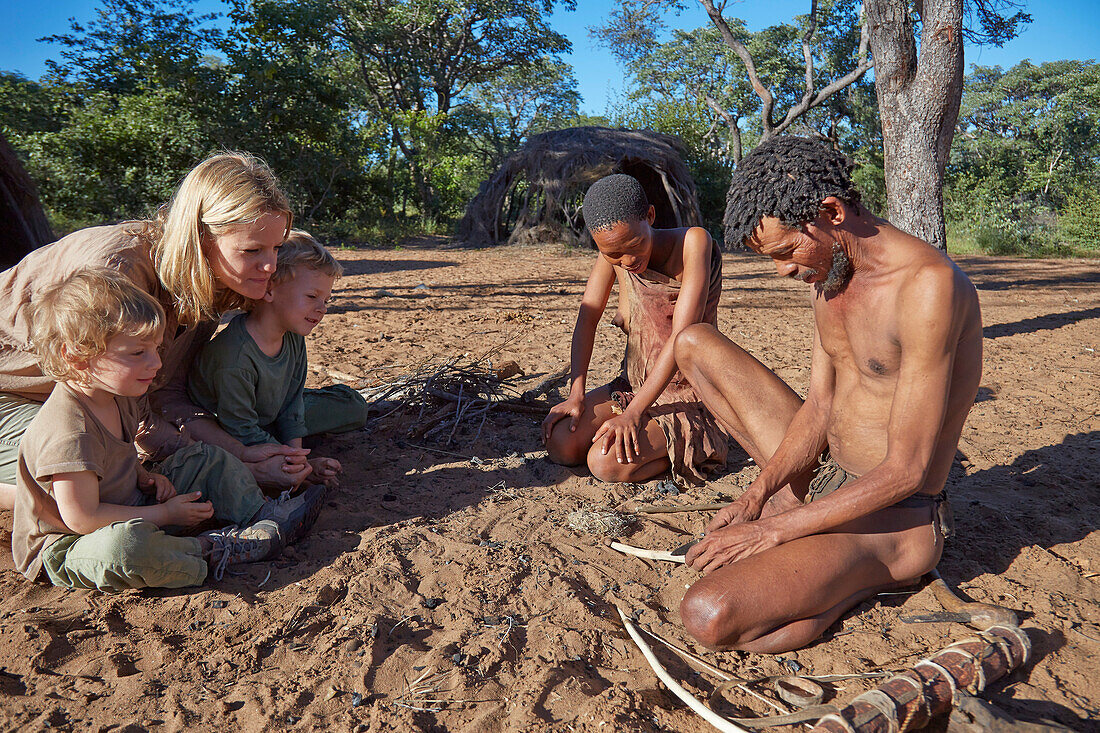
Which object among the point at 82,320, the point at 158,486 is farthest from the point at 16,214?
the point at 82,320

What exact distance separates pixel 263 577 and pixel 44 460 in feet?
2.50

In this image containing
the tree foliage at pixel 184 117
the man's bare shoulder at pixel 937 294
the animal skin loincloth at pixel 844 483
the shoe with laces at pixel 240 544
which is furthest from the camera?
the tree foliage at pixel 184 117

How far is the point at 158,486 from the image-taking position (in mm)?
2449

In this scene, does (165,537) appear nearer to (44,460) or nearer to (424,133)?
(44,460)

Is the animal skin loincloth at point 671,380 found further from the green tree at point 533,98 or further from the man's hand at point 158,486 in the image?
the green tree at point 533,98

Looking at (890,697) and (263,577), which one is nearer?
(890,697)

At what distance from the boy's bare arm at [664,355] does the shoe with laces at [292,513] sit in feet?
4.26

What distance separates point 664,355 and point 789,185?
1.11 m

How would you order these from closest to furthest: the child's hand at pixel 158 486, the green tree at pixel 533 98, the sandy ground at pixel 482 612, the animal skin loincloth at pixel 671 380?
the sandy ground at pixel 482 612, the child's hand at pixel 158 486, the animal skin loincloth at pixel 671 380, the green tree at pixel 533 98

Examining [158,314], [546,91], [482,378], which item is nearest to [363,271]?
[482,378]

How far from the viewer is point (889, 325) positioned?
2.06m

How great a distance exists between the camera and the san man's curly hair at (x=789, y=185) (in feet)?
6.75

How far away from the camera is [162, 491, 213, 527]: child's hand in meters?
2.35

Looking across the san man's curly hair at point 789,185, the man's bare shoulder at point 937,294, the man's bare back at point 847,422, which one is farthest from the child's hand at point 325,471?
the man's bare shoulder at point 937,294
